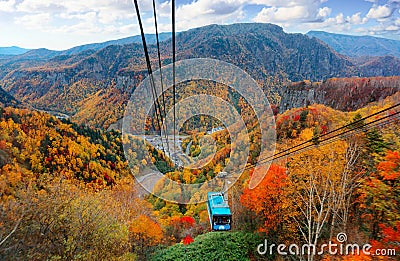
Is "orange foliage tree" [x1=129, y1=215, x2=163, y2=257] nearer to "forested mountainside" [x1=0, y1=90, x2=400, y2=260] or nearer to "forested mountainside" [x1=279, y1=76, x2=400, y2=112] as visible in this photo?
"forested mountainside" [x1=0, y1=90, x2=400, y2=260]

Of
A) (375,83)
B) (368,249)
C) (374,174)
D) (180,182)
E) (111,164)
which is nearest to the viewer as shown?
(368,249)

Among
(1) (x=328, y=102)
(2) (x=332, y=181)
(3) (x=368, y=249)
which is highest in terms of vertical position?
(2) (x=332, y=181)

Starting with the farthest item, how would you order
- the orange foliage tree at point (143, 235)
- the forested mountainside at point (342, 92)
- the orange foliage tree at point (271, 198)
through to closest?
the forested mountainside at point (342, 92) < the orange foliage tree at point (143, 235) < the orange foliage tree at point (271, 198)

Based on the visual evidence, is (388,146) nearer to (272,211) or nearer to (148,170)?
(272,211)

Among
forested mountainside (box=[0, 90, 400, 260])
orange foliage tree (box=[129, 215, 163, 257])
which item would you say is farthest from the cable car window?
orange foliage tree (box=[129, 215, 163, 257])

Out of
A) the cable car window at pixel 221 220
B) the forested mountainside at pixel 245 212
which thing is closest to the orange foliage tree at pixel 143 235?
the forested mountainside at pixel 245 212

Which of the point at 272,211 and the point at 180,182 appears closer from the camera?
the point at 272,211

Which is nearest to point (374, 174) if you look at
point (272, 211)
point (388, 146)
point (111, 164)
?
point (388, 146)

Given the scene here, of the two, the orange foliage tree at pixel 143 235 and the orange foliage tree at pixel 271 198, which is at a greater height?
the orange foliage tree at pixel 271 198

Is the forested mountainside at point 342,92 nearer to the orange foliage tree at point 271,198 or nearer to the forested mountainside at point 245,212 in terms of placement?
the forested mountainside at point 245,212

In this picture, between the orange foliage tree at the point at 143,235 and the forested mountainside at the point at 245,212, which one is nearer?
the forested mountainside at the point at 245,212

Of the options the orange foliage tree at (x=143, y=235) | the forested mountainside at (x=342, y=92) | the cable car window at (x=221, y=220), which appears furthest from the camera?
the forested mountainside at (x=342, y=92)
